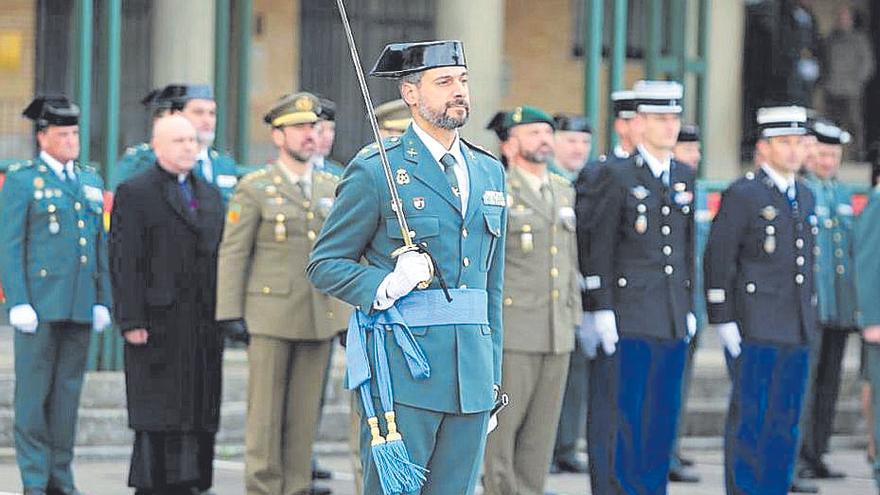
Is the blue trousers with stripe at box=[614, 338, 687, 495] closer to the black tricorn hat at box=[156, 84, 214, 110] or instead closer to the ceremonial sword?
the black tricorn hat at box=[156, 84, 214, 110]

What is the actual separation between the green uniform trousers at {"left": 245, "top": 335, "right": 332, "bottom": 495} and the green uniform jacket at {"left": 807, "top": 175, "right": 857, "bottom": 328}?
3325mm

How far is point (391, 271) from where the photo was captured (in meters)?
6.57

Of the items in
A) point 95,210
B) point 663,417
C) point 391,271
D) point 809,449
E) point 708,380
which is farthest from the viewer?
point 708,380

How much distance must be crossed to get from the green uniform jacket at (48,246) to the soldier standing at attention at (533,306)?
6.45ft

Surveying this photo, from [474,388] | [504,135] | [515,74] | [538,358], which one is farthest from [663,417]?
[515,74]

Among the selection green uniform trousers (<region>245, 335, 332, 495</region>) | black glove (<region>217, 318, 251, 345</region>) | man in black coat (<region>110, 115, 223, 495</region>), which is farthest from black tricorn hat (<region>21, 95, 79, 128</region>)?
green uniform trousers (<region>245, 335, 332, 495</region>)

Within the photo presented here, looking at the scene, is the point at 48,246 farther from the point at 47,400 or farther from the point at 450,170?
the point at 450,170

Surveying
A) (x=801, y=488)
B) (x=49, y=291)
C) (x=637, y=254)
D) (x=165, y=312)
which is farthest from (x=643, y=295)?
(x=49, y=291)

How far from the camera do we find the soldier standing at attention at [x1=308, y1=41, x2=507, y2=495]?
652cm

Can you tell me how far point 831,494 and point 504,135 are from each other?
285 cm

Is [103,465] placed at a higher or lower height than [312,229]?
lower

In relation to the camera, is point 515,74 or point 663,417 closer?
point 663,417

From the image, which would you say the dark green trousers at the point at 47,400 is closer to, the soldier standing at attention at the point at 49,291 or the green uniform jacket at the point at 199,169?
the soldier standing at attention at the point at 49,291

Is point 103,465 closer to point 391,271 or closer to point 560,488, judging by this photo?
point 560,488
